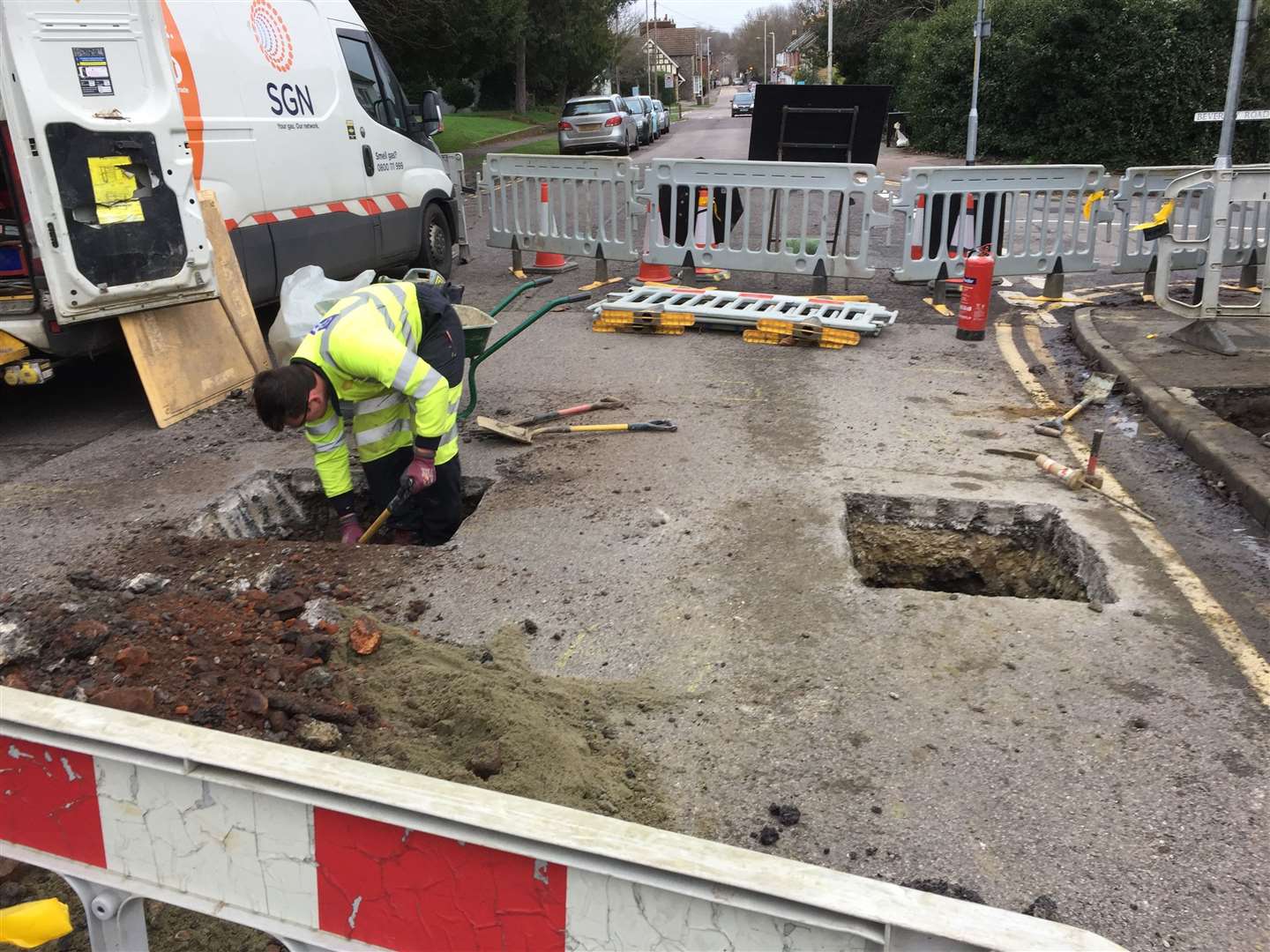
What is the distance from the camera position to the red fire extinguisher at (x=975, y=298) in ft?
28.8

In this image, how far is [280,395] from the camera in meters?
4.27

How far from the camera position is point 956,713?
3.46 m

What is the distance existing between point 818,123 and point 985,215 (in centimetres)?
251

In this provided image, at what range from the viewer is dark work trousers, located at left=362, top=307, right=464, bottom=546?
17.2 feet

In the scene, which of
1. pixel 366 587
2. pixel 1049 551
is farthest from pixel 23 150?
pixel 1049 551

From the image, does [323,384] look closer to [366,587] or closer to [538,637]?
[366,587]

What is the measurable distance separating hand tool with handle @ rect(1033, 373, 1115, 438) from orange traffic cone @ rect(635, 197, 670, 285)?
4.95m

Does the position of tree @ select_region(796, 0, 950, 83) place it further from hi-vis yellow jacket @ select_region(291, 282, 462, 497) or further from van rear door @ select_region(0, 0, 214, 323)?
hi-vis yellow jacket @ select_region(291, 282, 462, 497)

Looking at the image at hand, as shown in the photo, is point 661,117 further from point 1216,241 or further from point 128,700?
point 128,700

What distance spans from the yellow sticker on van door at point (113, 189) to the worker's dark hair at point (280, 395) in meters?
2.66

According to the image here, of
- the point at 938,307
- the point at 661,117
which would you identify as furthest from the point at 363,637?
the point at 661,117

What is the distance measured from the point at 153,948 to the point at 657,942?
1627mm

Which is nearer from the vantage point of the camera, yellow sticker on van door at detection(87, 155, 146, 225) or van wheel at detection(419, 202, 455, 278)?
yellow sticker on van door at detection(87, 155, 146, 225)

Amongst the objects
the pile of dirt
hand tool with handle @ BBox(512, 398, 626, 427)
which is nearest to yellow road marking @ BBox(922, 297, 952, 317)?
hand tool with handle @ BBox(512, 398, 626, 427)
